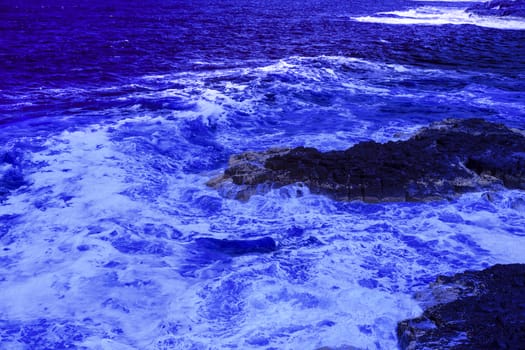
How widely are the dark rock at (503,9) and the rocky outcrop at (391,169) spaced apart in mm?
47332

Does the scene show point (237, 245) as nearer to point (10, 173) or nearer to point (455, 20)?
point (10, 173)

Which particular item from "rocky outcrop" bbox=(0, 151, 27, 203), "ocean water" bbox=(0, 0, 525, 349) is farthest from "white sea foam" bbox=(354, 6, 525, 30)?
"rocky outcrop" bbox=(0, 151, 27, 203)

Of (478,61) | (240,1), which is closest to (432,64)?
(478,61)

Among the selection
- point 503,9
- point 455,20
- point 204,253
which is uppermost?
point 503,9

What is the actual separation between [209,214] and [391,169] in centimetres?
435

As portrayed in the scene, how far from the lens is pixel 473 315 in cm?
633

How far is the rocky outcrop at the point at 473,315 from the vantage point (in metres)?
5.91

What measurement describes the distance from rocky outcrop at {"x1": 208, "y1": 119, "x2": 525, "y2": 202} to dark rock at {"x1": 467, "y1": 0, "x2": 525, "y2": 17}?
4733 cm

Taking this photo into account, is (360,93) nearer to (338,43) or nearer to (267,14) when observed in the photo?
(338,43)

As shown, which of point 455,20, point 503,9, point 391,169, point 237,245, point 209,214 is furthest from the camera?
point 503,9

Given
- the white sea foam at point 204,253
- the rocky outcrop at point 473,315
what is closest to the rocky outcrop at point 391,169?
the white sea foam at point 204,253

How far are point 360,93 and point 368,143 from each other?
27.8ft

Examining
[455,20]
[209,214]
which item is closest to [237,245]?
[209,214]

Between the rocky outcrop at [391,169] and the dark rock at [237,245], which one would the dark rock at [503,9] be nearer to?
the rocky outcrop at [391,169]
